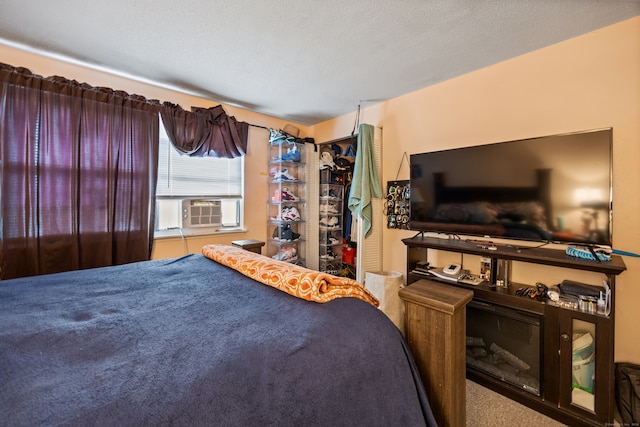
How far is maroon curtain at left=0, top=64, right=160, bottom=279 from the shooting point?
185 centimetres

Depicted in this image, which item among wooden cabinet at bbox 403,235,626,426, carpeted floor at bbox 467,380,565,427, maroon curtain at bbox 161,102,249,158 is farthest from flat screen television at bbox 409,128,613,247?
maroon curtain at bbox 161,102,249,158

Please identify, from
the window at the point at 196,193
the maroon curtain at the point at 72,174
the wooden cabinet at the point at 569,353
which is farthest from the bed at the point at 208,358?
the window at the point at 196,193

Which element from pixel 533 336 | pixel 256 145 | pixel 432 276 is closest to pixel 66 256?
pixel 256 145

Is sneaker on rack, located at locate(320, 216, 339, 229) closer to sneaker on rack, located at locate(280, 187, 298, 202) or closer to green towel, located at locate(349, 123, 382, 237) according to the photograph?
sneaker on rack, located at locate(280, 187, 298, 202)

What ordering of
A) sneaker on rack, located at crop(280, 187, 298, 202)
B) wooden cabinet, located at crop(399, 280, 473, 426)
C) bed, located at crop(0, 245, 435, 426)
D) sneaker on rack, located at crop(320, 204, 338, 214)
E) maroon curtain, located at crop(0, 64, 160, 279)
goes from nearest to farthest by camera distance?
bed, located at crop(0, 245, 435, 426) → wooden cabinet, located at crop(399, 280, 473, 426) → maroon curtain, located at crop(0, 64, 160, 279) → sneaker on rack, located at crop(280, 187, 298, 202) → sneaker on rack, located at crop(320, 204, 338, 214)

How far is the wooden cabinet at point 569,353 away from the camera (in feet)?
4.41

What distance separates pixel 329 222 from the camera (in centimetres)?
343

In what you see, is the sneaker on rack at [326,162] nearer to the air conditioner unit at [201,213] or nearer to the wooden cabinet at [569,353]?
→ the air conditioner unit at [201,213]

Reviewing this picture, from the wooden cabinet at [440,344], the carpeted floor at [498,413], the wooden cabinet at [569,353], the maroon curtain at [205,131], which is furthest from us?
the maroon curtain at [205,131]

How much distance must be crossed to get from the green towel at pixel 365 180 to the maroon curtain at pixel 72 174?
6.62 feet

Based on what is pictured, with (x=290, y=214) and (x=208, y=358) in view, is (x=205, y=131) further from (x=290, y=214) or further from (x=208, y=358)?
(x=208, y=358)

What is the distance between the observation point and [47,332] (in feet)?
2.82

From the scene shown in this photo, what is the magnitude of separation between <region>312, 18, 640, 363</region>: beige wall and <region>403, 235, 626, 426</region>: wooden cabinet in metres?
0.33

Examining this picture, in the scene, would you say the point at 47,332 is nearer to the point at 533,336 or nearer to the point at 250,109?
the point at 533,336
